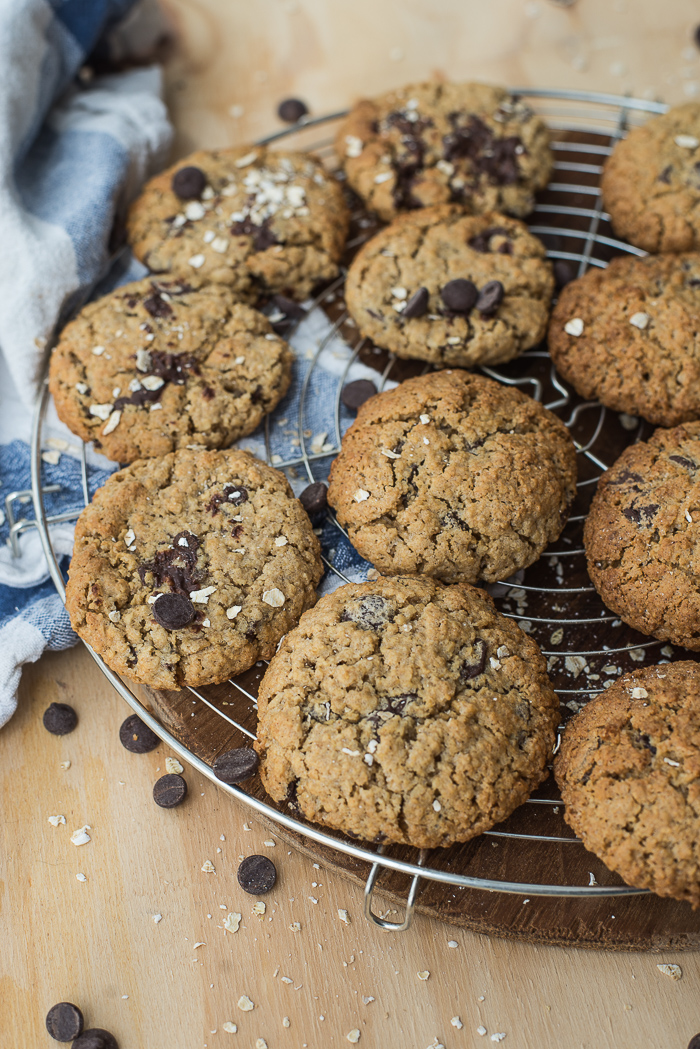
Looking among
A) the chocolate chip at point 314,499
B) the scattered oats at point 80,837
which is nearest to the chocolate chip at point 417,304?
the chocolate chip at point 314,499

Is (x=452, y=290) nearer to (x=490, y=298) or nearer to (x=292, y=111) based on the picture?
(x=490, y=298)

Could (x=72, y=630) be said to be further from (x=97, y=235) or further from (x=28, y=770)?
(x=97, y=235)

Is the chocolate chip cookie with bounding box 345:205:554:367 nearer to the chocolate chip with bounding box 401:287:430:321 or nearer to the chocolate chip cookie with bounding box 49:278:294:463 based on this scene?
the chocolate chip with bounding box 401:287:430:321

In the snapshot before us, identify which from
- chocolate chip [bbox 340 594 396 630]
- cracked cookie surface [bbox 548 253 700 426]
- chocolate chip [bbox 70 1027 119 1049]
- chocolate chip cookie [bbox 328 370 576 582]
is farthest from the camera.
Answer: cracked cookie surface [bbox 548 253 700 426]

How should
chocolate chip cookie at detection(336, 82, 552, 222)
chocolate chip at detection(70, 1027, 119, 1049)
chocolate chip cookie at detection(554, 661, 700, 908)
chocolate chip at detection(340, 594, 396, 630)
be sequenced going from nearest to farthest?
chocolate chip cookie at detection(554, 661, 700, 908) < chocolate chip at detection(70, 1027, 119, 1049) < chocolate chip at detection(340, 594, 396, 630) < chocolate chip cookie at detection(336, 82, 552, 222)

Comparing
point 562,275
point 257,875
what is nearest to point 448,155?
point 562,275

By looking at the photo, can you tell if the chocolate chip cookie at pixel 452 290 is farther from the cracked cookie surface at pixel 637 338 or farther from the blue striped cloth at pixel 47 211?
the blue striped cloth at pixel 47 211

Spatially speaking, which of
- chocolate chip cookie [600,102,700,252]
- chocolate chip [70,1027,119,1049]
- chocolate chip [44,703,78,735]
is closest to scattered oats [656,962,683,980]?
chocolate chip [70,1027,119,1049]
